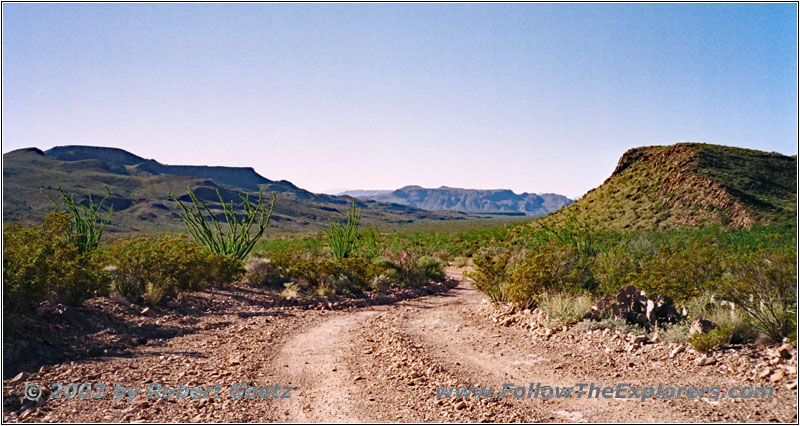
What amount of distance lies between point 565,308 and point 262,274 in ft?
28.3

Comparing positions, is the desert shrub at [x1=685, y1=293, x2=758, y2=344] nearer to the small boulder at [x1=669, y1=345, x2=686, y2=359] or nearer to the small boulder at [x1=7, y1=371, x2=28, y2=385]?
the small boulder at [x1=669, y1=345, x2=686, y2=359]

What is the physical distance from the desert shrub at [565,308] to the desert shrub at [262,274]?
26.1 ft

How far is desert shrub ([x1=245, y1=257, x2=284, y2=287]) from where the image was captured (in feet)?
49.0

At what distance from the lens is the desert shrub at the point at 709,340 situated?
268 inches

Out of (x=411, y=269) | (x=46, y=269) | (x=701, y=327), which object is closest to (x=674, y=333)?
(x=701, y=327)

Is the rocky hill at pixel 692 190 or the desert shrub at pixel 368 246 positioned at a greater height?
the rocky hill at pixel 692 190

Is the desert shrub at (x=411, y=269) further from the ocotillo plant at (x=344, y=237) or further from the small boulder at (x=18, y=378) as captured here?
the small boulder at (x=18, y=378)

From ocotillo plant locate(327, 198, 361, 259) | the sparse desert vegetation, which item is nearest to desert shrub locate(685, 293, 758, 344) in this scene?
the sparse desert vegetation

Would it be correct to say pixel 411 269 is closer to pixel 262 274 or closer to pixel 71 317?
pixel 262 274

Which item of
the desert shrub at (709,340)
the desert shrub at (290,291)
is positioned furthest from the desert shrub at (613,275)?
the desert shrub at (290,291)

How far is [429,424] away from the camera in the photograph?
524 centimetres

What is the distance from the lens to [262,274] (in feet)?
49.2

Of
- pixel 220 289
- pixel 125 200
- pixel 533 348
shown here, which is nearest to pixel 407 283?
pixel 220 289

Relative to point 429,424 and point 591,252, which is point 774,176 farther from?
point 429,424
